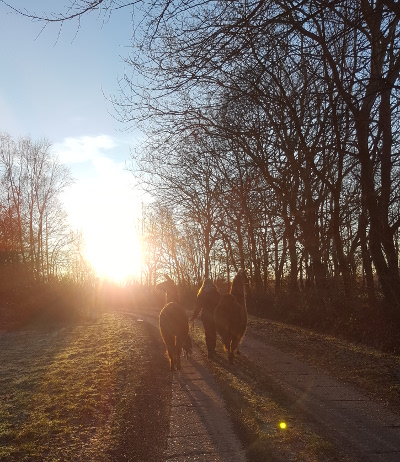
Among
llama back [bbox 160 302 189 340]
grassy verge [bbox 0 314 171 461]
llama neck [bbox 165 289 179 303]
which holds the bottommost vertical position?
grassy verge [bbox 0 314 171 461]

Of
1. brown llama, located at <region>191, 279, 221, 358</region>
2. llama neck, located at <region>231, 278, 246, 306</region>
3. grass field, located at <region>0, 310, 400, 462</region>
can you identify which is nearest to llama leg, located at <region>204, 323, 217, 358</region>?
brown llama, located at <region>191, 279, 221, 358</region>

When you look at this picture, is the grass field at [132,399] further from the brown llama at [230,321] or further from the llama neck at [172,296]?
the llama neck at [172,296]

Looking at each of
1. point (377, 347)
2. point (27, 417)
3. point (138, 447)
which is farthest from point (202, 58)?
point (377, 347)

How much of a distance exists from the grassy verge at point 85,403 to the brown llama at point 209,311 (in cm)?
119

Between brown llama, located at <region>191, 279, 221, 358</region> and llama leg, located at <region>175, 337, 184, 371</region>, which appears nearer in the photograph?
llama leg, located at <region>175, 337, 184, 371</region>

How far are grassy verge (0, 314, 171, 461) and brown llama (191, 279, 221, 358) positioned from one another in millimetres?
1187

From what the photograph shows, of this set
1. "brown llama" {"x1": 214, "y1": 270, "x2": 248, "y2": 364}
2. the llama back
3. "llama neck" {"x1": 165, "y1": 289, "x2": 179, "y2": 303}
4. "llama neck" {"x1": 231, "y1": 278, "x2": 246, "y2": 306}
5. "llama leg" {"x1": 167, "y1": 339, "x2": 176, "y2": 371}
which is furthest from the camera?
"llama neck" {"x1": 231, "y1": 278, "x2": 246, "y2": 306}

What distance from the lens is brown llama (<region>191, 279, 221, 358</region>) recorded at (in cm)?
1199

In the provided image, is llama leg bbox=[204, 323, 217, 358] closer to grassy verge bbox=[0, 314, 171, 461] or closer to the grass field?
the grass field

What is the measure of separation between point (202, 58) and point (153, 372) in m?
6.34

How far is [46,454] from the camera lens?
557 centimetres

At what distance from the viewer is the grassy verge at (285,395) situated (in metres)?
5.38

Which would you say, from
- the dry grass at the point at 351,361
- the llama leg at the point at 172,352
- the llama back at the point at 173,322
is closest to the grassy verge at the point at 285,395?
the dry grass at the point at 351,361

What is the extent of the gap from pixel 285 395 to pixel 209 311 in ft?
15.1
